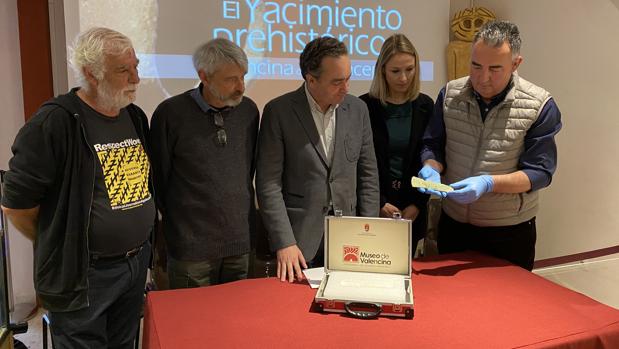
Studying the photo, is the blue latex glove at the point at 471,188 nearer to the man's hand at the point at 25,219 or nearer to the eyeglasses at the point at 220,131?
the eyeglasses at the point at 220,131

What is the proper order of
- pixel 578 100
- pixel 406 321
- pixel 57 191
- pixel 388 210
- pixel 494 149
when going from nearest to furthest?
pixel 406 321, pixel 57 191, pixel 494 149, pixel 388 210, pixel 578 100

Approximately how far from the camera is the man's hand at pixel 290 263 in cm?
176

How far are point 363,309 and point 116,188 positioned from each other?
91cm

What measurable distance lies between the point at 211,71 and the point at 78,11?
4.28ft

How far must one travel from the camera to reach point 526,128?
187 cm

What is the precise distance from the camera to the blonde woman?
234 centimetres

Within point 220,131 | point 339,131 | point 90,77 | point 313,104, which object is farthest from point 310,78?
point 90,77

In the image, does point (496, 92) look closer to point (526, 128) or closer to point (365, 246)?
point (526, 128)

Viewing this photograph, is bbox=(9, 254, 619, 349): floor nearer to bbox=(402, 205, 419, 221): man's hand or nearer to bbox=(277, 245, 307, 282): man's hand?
bbox=(402, 205, 419, 221): man's hand

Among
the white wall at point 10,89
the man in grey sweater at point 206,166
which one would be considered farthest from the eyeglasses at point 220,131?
the white wall at point 10,89

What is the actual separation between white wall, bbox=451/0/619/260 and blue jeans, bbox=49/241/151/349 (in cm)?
315

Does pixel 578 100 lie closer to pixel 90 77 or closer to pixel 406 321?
pixel 406 321

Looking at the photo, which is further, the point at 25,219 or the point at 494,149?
the point at 494,149

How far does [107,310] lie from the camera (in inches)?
72.1
